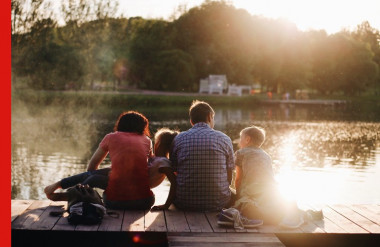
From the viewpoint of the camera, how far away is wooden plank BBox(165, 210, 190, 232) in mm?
4555

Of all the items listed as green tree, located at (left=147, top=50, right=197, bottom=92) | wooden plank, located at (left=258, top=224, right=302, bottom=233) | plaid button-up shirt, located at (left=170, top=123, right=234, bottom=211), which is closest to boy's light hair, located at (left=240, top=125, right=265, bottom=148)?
plaid button-up shirt, located at (left=170, top=123, right=234, bottom=211)

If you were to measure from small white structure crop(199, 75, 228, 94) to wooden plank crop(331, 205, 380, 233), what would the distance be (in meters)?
38.8

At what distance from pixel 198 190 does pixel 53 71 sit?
28.7 m

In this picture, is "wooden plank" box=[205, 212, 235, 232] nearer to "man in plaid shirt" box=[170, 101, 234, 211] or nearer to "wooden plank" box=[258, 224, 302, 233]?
"man in plaid shirt" box=[170, 101, 234, 211]

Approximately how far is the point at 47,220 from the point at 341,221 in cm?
282

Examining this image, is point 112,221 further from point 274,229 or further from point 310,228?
point 310,228

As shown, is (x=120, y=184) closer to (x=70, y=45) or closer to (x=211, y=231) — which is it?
(x=211, y=231)

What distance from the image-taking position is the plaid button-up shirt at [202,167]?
196 inches

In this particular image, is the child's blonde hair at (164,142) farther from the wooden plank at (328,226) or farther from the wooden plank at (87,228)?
the wooden plank at (328,226)

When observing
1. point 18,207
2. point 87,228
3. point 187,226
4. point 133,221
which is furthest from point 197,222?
point 18,207

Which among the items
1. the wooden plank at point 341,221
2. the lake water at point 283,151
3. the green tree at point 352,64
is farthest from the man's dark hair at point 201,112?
the green tree at point 352,64

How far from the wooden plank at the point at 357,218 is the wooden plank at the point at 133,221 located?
2.09m

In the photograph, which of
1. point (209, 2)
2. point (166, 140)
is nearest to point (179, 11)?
point (209, 2)

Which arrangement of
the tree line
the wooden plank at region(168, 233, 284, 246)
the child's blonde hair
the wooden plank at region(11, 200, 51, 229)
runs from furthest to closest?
1. the tree line
2. the child's blonde hair
3. the wooden plank at region(11, 200, 51, 229)
4. the wooden plank at region(168, 233, 284, 246)
